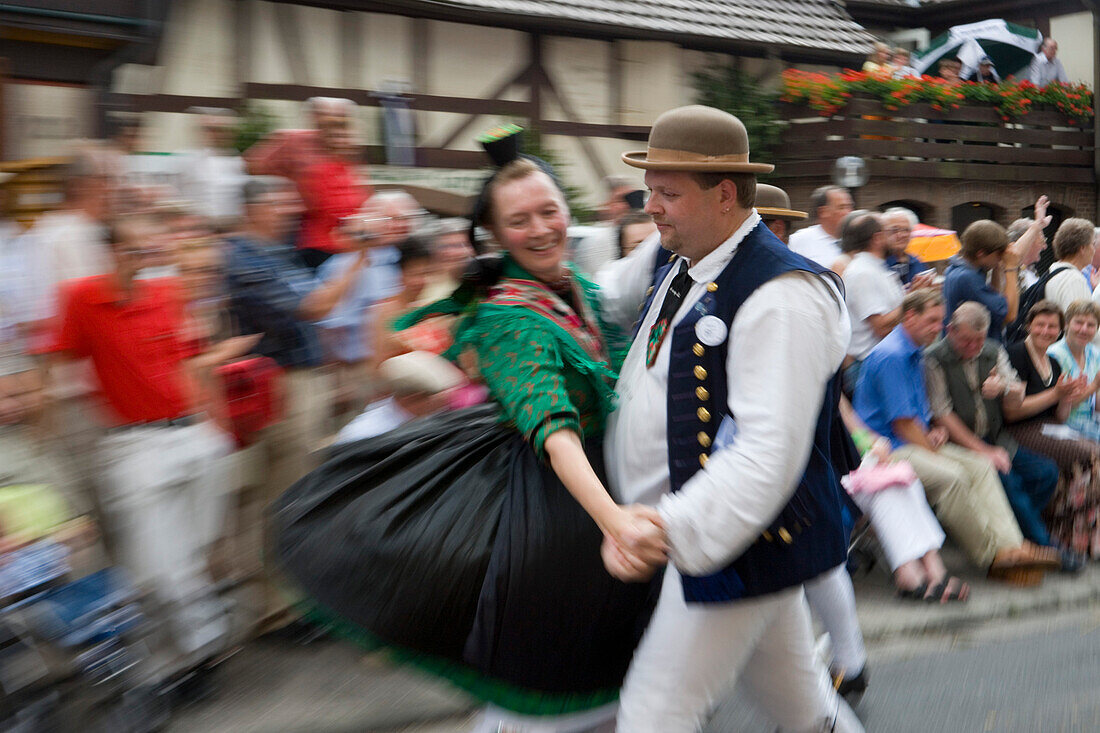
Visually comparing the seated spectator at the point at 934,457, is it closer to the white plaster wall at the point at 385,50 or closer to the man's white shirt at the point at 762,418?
the man's white shirt at the point at 762,418

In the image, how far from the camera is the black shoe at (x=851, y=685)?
396 centimetres

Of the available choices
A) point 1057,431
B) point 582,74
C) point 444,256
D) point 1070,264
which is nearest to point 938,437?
point 1057,431

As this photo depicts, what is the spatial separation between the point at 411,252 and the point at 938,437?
316 centimetres

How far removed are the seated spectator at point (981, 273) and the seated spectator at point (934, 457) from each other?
1134 mm

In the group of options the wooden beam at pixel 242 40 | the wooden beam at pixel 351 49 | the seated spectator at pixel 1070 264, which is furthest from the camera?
the wooden beam at pixel 351 49

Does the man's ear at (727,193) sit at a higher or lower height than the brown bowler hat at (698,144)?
lower

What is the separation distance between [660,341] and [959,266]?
17.5 ft

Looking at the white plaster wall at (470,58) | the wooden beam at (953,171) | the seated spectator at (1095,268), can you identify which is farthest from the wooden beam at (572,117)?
the seated spectator at (1095,268)

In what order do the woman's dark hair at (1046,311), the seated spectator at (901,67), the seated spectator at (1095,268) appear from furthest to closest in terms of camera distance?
Result: the seated spectator at (901,67)
the seated spectator at (1095,268)
the woman's dark hair at (1046,311)

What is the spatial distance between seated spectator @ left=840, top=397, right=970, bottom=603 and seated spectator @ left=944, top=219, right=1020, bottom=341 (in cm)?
175

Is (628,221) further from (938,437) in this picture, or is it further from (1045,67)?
(1045,67)

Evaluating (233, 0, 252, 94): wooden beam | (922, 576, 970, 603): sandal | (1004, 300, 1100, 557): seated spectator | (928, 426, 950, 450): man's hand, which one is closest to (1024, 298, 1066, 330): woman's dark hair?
(1004, 300, 1100, 557): seated spectator

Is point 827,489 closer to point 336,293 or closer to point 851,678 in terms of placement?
point 851,678

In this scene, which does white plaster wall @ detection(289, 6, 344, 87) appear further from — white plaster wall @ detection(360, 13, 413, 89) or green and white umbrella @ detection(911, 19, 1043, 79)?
green and white umbrella @ detection(911, 19, 1043, 79)
